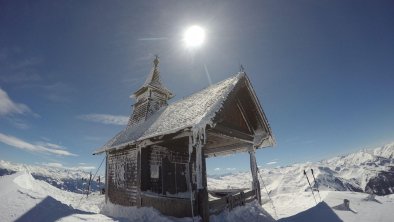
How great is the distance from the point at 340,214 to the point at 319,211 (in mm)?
754

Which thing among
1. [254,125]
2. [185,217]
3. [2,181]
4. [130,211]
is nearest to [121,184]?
[130,211]

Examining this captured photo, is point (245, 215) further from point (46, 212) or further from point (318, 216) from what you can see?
point (46, 212)

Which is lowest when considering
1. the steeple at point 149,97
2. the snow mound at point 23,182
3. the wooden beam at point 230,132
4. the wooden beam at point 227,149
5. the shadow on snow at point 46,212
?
the shadow on snow at point 46,212

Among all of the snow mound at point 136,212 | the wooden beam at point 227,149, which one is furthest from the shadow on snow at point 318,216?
the wooden beam at point 227,149

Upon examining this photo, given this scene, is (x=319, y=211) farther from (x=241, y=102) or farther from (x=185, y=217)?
(x=241, y=102)

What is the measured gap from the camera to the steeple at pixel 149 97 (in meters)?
20.3

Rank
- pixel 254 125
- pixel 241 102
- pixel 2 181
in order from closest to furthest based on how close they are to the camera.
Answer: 1. pixel 2 181
2. pixel 241 102
3. pixel 254 125

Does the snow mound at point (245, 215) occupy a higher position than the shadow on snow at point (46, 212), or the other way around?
the shadow on snow at point (46, 212)

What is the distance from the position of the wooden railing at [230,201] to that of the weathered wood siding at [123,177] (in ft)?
15.7

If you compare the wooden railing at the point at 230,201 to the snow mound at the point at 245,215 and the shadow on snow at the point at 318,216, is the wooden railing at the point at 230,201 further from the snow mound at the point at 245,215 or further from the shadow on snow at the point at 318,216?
the shadow on snow at the point at 318,216

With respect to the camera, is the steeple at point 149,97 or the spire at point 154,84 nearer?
the steeple at point 149,97

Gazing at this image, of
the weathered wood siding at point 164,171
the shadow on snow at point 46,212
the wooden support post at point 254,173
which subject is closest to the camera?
the shadow on snow at point 46,212

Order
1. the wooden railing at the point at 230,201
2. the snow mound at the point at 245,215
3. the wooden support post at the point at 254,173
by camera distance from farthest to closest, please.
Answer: the wooden support post at the point at 254,173 < the snow mound at the point at 245,215 < the wooden railing at the point at 230,201

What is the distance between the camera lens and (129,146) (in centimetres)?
1503
